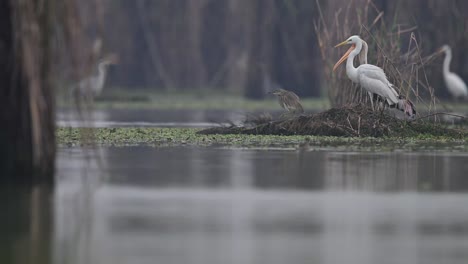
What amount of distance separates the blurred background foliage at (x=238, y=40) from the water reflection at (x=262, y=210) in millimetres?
20134

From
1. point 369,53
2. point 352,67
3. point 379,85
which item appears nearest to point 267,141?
point 379,85

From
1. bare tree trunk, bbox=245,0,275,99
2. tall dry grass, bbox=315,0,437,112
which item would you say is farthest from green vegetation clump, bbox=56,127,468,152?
bare tree trunk, bbox=245,0,275,99

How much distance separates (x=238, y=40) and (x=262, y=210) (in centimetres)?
4191

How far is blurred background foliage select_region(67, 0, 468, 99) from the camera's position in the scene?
1468 inches

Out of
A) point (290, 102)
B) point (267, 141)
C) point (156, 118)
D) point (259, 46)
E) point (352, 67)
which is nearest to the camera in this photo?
point (267, 141)

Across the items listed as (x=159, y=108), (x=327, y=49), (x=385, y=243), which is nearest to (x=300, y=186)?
(x=385, y=243)

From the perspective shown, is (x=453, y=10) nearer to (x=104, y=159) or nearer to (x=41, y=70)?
(x=104, y=159)

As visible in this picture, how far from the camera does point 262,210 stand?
11.3 m

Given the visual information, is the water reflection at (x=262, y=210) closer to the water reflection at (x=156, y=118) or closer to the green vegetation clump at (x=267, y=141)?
the green vegetation clump at (x=267, y=141)

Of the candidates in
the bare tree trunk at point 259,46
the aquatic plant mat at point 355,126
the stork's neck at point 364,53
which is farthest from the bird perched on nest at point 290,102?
the bare tree trunk at point 259,46

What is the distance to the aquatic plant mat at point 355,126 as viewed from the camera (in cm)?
2084

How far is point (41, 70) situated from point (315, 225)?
10.6 feet

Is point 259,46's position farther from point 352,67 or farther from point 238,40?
point 352,67

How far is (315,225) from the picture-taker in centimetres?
1037
